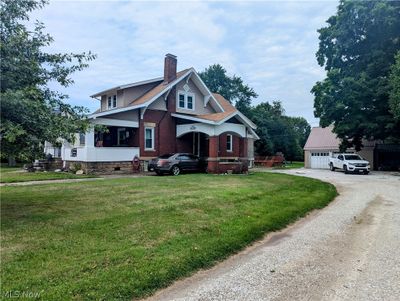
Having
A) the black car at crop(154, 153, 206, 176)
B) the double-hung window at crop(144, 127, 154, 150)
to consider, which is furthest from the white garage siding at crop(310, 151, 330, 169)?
the double-hung window at crop(144, 127, 154, 150)

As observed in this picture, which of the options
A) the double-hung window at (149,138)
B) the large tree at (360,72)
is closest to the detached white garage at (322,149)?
the large tree at (360,72)

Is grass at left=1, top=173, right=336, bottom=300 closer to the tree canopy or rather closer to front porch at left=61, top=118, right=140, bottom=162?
front porch at left=61, top=118, right=140, bottom=162

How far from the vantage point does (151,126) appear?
22.9m

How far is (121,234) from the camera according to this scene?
20.0 feet

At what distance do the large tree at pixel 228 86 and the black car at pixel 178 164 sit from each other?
33129mm

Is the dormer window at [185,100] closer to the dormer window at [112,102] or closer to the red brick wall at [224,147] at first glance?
the red brick wall at [224,147]

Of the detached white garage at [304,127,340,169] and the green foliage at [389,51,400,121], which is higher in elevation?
the green foliage at [389,51,400,121]

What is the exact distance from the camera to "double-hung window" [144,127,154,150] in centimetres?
2267

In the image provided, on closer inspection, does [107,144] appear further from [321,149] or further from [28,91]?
[321,149]

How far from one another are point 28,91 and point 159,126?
1701 centimetres

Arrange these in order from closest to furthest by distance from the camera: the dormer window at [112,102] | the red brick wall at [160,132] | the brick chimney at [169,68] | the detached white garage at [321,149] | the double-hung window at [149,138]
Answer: the red brick wall at [160,132] → the double-hung window at [149,138] → the brick chimney at [169,68] → the dormer window at [112,102] → the detached white garage at [321,149]

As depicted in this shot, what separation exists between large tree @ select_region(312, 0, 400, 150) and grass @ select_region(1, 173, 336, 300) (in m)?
19.7

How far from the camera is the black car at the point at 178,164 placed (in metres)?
19.6

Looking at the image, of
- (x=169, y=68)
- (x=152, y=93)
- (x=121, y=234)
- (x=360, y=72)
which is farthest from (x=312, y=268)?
(x=360, y=72)
